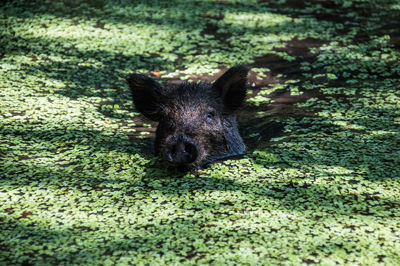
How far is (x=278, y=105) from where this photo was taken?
569 centimetres

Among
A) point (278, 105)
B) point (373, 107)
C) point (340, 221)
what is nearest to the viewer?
point (340, 221)

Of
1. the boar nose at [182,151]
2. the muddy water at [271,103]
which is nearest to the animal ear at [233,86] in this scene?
the muddy water at [271,103]

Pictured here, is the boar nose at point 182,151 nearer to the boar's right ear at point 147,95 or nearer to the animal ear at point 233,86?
the boar's right ear at point 147,95

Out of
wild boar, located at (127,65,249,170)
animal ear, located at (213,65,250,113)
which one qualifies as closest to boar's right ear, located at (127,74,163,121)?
wild boar, located at (127,65,249,170)

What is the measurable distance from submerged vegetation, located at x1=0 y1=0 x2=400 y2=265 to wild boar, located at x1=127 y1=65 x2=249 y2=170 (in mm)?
234

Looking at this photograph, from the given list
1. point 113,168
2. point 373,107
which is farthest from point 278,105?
point 113,168

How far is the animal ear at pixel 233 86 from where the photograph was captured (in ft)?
15.3

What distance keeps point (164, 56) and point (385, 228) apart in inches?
165

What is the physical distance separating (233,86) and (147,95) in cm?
82

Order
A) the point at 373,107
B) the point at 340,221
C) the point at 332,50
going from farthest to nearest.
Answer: the point at 332,50 < the point at 373,107 < the point at 340,221

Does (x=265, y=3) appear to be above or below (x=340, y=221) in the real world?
above

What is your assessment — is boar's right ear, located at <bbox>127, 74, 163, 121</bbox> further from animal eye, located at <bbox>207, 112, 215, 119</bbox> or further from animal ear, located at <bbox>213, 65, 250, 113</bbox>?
animal ear, located at <bbox>213, 65, 250, 113</bbox>

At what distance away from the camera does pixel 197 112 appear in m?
4.31

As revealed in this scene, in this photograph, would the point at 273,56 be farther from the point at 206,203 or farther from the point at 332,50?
the point at 206,203
